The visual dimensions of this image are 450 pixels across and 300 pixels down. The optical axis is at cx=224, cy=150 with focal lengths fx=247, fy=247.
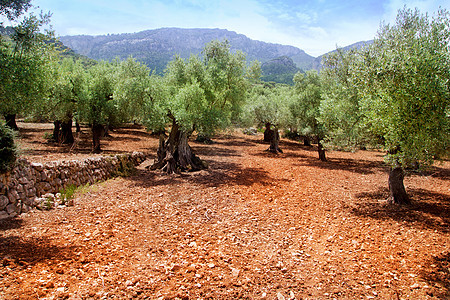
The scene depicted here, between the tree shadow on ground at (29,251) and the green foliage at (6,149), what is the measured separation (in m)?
2.06

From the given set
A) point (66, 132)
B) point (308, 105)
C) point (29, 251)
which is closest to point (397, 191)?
point (29, 251)

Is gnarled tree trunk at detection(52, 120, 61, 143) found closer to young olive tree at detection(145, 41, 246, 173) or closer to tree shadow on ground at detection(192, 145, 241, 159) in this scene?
young olive tree at detection(145, 41, 246, 173)

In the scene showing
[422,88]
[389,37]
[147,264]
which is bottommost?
[147,264]

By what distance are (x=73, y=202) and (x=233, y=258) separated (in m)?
7.47

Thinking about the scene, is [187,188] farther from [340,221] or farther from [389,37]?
[389,37]

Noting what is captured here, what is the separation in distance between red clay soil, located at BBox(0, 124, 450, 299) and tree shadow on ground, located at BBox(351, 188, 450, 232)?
0.17 ft

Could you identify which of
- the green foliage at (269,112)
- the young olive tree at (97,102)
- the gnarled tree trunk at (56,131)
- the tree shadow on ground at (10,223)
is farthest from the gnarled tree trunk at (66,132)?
the green foliage at (269,112)

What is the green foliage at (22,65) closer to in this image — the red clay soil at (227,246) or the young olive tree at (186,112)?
the red clay soil at (227,246)

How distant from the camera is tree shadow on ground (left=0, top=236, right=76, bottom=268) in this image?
582 centimetres

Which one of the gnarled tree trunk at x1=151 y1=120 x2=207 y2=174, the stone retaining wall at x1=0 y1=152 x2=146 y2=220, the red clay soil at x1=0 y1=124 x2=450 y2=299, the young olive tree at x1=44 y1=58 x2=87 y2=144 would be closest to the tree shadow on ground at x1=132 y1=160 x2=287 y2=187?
the gnarled tree trunk at x1=151 y1=120 x2=207 y2=174

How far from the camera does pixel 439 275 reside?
5.93 meters

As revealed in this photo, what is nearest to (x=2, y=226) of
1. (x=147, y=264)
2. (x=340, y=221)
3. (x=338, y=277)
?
(x=147, y=264)

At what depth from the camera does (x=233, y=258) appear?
6715 mm

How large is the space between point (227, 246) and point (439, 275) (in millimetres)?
5282
